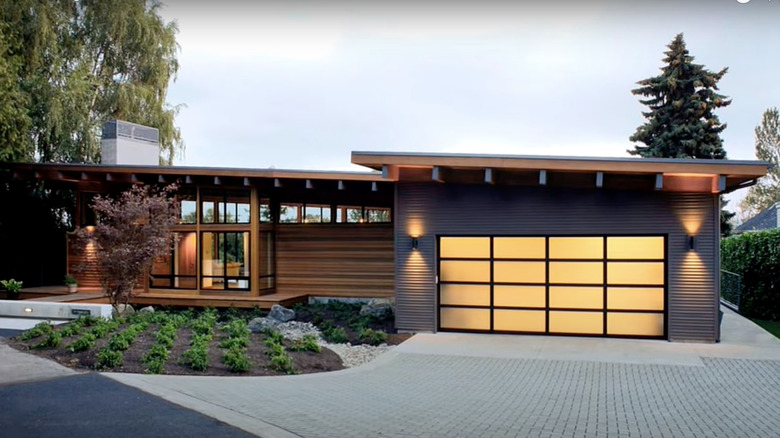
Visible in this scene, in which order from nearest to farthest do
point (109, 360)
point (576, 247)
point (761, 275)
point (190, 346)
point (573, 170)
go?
point (109, 360) → point (190, 346) → point (573, 170) → point (576, 247) → point (761, 275)

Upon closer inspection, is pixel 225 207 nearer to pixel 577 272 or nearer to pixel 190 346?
pixel 190 346

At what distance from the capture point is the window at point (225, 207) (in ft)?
58.0

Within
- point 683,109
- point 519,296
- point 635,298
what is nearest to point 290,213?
point 519,296

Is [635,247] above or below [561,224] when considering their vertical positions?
below

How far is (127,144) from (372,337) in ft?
34.6

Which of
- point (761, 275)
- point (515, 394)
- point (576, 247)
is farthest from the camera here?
point (761, 275)

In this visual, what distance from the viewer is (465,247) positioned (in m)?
14.1

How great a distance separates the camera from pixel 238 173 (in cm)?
1650

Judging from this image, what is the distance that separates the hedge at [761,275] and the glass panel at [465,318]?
8091mm

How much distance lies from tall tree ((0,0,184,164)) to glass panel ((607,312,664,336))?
16.2 m

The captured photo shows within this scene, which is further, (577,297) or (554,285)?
(554,285)

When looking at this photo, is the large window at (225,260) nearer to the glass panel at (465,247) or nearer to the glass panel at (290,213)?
the glass panel at (290,213)

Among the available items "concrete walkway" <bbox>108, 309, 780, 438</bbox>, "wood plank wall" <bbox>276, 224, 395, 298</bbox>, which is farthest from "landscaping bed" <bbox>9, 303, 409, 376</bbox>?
"wood plank wall" <bbox>276, 224, 395, 298</bbox>

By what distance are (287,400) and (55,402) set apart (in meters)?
2.55
